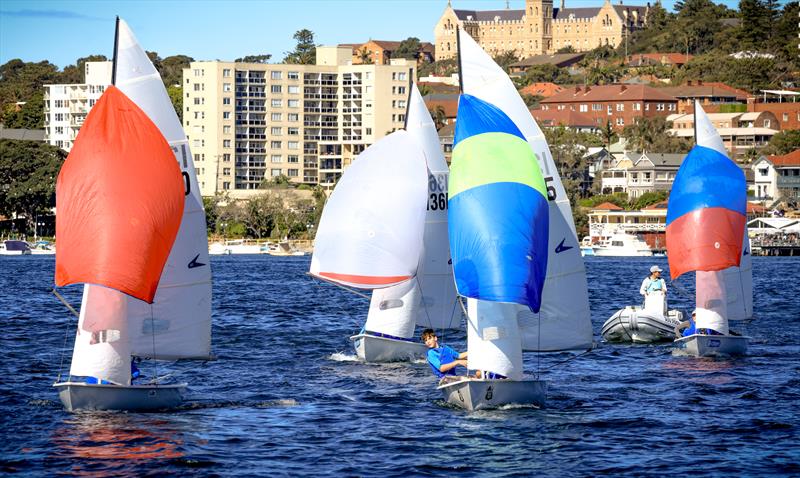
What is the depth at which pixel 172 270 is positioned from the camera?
25.6m

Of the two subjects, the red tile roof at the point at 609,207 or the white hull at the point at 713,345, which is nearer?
the white hull at the point at 713,345

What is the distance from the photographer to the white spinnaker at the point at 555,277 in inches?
1101

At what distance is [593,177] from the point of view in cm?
17975

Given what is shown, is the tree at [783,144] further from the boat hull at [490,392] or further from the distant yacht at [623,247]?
the boat hull at [490,392]

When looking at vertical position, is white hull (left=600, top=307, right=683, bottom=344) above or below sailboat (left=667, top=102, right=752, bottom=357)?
below

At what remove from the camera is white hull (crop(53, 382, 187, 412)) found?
24.1m

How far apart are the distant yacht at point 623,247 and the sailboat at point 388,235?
371 feet

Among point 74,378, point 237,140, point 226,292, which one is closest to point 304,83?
point 237,140

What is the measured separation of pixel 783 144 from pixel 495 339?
550 ft

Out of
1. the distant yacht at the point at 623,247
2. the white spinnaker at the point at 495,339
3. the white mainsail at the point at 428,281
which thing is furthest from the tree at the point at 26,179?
the white spinnaker at the point at 495,339

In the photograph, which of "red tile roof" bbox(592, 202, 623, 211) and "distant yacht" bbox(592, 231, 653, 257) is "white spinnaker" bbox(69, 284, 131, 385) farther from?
"red tile roof" bbox(592, 202, 623, 211)

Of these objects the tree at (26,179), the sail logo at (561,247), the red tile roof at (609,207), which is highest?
the tree at (26,179)

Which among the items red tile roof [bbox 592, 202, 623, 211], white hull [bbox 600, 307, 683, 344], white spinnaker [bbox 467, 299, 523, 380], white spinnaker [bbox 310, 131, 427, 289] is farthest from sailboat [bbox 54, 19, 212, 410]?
red tile roof [bbox 592, 202, 623, 211]

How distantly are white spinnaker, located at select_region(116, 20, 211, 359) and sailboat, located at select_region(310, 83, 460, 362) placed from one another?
727 centimetres
